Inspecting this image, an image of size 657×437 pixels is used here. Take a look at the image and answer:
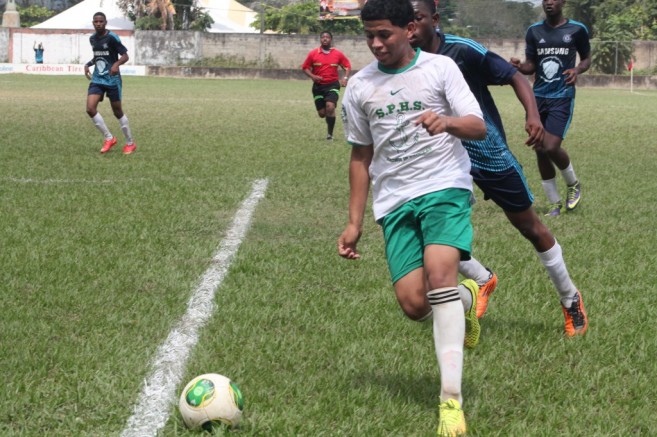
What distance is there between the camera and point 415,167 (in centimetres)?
417

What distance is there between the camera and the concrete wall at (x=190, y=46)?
58.4 metres

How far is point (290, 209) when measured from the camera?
9.26 meters

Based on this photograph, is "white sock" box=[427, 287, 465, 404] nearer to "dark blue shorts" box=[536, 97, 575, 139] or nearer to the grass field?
the grass field

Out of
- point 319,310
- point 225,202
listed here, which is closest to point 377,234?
point 225,202

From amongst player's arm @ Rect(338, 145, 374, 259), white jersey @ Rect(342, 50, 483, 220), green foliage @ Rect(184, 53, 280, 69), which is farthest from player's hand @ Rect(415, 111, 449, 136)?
green foliage @ Rect(184, 53, 280, 69)

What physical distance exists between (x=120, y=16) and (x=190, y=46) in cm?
2014

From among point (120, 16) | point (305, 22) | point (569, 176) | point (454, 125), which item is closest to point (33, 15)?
point (120, 16)

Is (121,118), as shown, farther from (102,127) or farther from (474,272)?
(474,272)

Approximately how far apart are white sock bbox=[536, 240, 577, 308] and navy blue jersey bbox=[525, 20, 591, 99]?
4.37 m

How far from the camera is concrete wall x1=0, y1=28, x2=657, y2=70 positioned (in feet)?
192

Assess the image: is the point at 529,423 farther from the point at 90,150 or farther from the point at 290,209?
the point at 90,150

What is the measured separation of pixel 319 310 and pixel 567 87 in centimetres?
466

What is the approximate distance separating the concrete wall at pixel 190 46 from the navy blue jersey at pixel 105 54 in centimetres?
4380

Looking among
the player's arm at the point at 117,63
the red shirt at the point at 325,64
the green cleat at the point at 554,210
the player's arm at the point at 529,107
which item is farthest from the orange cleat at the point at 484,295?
the red shirt at the point at 325,64
